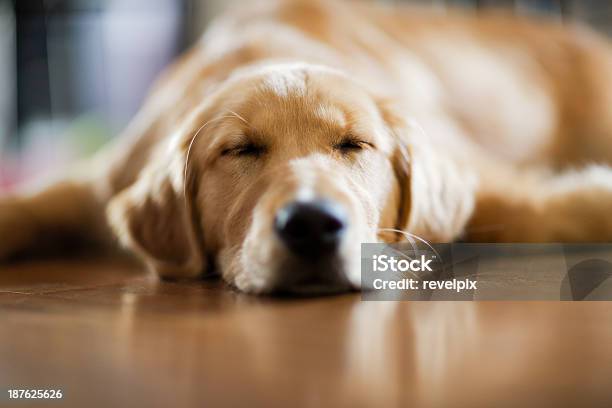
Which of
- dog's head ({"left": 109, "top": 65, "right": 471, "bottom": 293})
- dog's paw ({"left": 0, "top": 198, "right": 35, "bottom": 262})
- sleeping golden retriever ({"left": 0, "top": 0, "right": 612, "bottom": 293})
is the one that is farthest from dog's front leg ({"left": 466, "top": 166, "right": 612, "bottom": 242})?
dog's paw ({"left": 0, "top": 198, "right": 35, "bottom": 262})

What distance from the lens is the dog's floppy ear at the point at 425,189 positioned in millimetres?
1958

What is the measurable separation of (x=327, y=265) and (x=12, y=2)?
6045 mm

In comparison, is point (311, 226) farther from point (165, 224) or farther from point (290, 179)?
point (165, 224)

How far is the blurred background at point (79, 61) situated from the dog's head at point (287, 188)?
424 centimetres

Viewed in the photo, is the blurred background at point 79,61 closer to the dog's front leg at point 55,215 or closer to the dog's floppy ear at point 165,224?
the dog's front leg at point 55,215

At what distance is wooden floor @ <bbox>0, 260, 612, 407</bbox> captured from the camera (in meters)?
0.83

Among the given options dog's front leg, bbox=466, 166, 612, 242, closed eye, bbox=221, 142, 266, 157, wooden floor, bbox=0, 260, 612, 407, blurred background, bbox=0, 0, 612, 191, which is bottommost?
wooden floor, bbox=0, 260, 612, 407

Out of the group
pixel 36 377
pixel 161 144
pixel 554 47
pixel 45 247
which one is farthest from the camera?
pixel 554 47

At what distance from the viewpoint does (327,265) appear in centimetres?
147

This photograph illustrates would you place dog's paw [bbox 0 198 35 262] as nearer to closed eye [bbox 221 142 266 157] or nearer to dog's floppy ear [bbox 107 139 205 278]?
dog's floppy ear [bbox 107 139 205 278]

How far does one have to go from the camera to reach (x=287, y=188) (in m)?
1.50

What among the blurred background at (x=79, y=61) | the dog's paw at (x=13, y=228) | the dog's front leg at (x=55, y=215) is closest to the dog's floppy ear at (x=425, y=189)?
the dog's front leg at (x=55, y=215)

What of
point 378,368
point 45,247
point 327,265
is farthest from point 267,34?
point 378,368

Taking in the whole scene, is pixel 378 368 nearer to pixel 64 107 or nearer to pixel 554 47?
pixel 554 47
